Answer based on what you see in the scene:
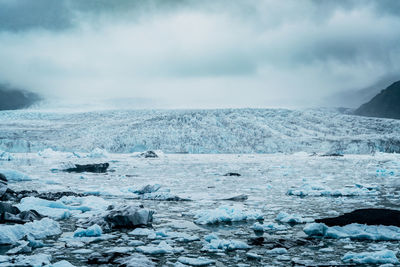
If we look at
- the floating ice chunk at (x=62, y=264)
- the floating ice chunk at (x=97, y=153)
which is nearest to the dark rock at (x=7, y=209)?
the floating ice chunk at (x=62, y=264)

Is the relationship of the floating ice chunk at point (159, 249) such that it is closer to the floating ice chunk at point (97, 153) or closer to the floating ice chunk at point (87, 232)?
the floating ice chunk at point (87, 232)

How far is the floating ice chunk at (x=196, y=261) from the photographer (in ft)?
14.3

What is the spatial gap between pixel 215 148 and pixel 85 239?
48.0 m

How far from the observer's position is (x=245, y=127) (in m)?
59.3

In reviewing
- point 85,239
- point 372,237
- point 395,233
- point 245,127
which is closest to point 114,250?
point 85,239

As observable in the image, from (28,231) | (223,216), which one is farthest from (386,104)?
(28,231)

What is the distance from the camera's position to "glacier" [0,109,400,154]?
5116 cm

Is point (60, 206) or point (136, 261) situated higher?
point (136, 261)

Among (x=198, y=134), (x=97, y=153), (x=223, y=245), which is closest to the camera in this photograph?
(x=223, y=245)

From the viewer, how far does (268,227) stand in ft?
21.0

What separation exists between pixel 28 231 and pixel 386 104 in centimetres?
19247

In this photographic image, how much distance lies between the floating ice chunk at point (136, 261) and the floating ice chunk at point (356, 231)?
115 inches

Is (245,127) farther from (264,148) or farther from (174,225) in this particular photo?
(174,225)

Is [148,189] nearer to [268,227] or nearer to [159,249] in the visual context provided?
[268,227]
